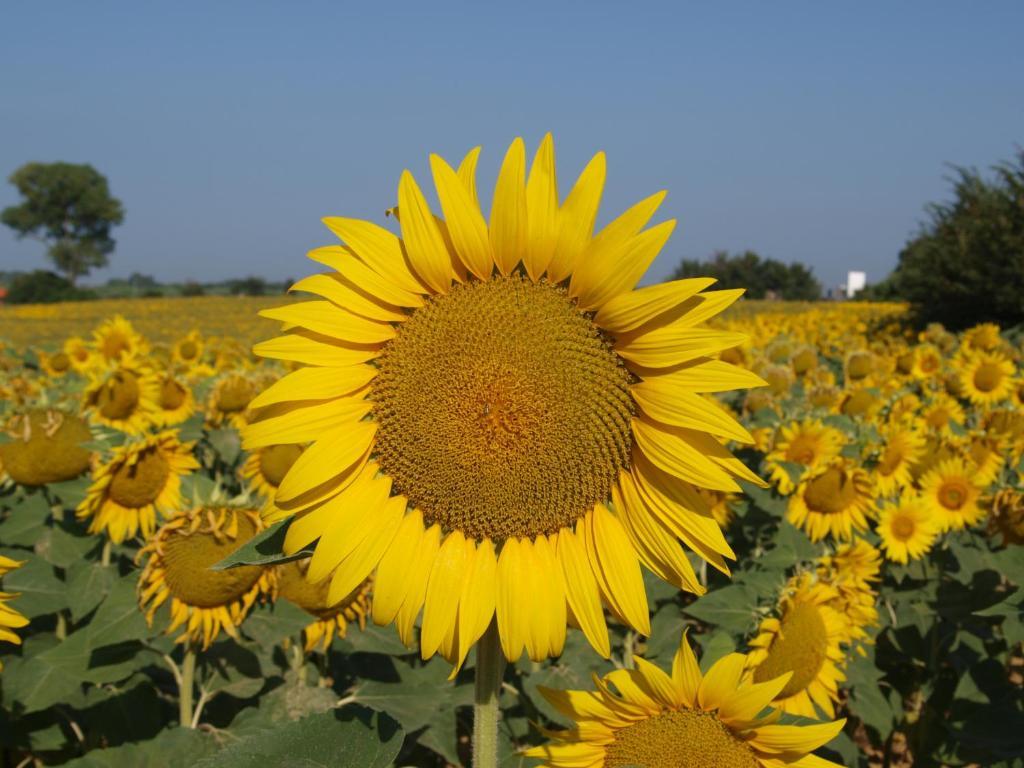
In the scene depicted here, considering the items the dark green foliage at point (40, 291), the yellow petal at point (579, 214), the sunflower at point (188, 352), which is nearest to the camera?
the yellow petal at point (579, 214)

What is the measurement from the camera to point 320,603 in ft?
8.55

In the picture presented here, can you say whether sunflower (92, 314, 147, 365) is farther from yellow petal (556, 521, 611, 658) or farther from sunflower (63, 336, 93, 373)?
yellow petal (556, 521, 611, 658)

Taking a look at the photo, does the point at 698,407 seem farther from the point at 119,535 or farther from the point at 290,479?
the point at 119,535

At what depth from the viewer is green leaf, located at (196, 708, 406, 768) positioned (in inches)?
48.0

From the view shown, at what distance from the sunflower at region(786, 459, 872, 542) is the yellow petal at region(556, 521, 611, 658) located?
111 inches

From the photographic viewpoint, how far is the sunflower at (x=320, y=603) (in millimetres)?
2576

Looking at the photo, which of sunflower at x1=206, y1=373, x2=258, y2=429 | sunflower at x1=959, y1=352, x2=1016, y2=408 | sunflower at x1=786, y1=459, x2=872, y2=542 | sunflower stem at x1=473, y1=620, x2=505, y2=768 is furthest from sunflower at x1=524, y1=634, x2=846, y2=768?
sunflower at x1=959, y1=352, x2=1016, y2=408

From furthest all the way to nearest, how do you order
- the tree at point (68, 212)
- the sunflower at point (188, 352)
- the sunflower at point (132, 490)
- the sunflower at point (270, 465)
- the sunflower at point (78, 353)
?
the tree at point (68, 212)
the sunflower at point (188, 352)
the sunflower at point (78, 353)
the sunflower at point (270, 465)
the sunflower at point (132, 490)

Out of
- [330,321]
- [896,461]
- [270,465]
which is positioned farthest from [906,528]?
[330,321]

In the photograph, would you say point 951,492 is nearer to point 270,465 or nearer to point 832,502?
point 832,502

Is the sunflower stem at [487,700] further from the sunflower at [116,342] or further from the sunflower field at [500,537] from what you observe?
the sunflower at [116,342]

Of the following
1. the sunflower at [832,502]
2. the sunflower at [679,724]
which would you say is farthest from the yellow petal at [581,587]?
the sunflower at [832,502]

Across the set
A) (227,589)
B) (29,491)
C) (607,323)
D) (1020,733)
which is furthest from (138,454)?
(1020,733)

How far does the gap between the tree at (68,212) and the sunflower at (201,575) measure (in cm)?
7983
